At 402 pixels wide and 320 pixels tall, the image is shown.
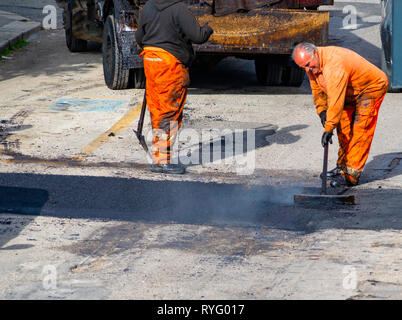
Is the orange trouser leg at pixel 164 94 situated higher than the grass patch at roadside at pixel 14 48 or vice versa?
the orange trouser leg at pixel 164 94

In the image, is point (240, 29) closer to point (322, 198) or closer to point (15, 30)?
point (322, 198)

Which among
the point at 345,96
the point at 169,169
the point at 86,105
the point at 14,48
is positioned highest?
the point at 345,96

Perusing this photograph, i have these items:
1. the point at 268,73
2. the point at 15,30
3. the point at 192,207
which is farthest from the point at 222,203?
the point at 15,30

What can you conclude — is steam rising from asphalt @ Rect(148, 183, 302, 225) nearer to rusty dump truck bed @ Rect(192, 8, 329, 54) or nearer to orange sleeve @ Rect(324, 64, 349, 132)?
orange sleeve @ Rect(324, 64, 349, 132)

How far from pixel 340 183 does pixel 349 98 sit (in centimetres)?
81

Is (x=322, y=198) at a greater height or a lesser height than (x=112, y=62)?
lesser

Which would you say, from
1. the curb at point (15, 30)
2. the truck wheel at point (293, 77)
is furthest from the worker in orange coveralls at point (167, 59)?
the curb at point (15, 30)

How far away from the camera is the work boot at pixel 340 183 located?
22.2 feet

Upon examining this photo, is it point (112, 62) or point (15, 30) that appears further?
point (15, 30)

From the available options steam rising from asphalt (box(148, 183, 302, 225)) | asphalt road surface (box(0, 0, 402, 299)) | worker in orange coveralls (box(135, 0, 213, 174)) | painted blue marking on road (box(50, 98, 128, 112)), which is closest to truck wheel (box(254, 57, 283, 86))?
asphalt road surface (box(0, 0, 402, 299))

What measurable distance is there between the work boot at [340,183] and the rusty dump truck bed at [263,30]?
3174 millimetres

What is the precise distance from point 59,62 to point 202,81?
290cm

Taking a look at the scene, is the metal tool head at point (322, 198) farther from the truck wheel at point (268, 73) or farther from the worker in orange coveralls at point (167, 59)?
the truck wheel at point (268, 73)

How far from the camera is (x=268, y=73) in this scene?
11016 millimetres
